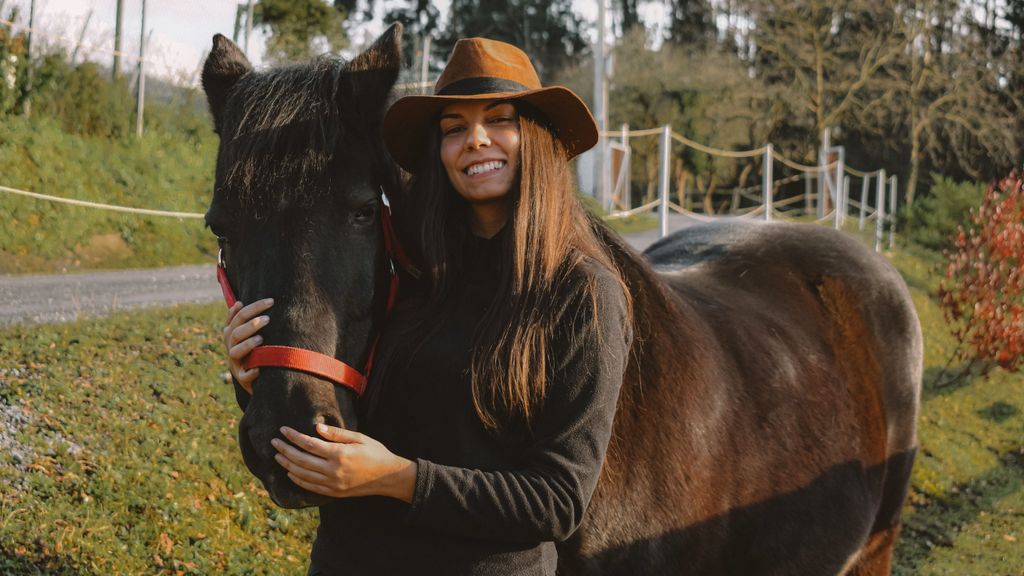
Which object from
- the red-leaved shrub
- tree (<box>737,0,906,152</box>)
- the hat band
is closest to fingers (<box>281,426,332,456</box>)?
the hat band

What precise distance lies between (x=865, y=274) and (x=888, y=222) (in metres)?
11.1

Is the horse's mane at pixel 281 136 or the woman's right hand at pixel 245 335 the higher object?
the horse's mane at pixel 281 136

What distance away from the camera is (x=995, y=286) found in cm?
886

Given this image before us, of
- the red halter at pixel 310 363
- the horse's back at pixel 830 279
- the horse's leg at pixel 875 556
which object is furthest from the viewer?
the horse's leg at pixel 875 556

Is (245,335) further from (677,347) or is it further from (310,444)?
(677,347)

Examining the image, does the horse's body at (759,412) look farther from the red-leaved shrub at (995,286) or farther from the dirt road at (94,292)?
the red-leaved shrub at (995,286)

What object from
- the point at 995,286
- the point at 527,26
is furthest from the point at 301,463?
the point at 527,26

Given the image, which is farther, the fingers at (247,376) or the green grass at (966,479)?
the green grass at (966,479)

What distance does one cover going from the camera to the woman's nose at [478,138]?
1821 mm

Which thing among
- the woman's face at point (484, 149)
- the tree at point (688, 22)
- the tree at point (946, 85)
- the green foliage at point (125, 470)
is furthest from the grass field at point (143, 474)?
the tree at point (688, 22)

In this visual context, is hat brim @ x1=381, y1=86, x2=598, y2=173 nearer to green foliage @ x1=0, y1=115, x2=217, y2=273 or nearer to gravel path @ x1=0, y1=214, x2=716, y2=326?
gravel path @ x1=0, y1=214, x2=716, y2=326

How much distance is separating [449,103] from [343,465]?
0.80 meters

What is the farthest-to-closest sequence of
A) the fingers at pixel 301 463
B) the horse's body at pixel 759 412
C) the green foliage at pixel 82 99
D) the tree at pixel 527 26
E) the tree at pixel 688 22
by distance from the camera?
the tree at pixel 527 26, the tree at pixel 688 22, the green foliage at pixel 82 99, the horse's body at pixel 759 412, the fingers at pixel 301 463

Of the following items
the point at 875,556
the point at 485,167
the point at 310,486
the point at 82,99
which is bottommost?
the point at 875,556
